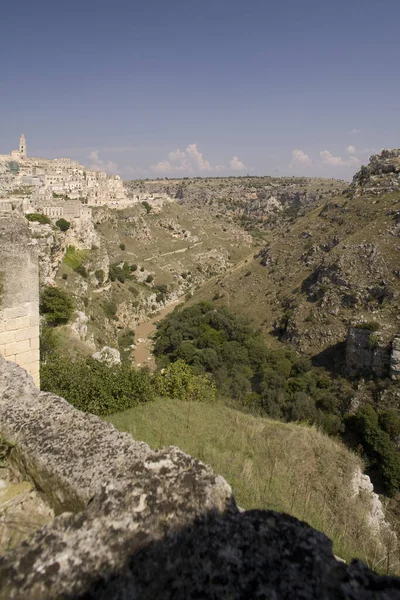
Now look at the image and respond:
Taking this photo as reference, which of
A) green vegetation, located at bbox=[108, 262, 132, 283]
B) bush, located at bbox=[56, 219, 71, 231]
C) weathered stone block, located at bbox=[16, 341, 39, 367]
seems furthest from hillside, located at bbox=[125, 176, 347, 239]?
weathered stone block, located at bbox=[16, 341, 39, 367]

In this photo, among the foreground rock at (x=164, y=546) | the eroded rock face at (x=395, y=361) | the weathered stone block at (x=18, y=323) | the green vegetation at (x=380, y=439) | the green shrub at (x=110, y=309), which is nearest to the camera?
the foreground rock at (x=164, y=546)

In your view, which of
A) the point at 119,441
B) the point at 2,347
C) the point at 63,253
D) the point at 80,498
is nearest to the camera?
the point at 80,498

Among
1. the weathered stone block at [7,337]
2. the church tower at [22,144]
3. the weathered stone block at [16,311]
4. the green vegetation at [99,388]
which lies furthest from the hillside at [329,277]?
the church tower at [22,144]

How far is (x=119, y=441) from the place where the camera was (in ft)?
10.7

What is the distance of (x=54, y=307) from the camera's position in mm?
22500

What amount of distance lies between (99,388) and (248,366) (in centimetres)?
2106

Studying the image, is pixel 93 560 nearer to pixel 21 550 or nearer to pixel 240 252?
pixel 21 550

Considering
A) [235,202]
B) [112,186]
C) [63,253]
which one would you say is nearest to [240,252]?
[112,186]

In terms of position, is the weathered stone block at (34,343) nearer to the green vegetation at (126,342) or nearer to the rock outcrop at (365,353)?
the rock outcrop at (365,353)

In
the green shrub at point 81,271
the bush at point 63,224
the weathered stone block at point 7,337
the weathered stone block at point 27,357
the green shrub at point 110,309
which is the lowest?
the green shrub at point 110,309

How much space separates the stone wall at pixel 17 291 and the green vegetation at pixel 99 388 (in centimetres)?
328

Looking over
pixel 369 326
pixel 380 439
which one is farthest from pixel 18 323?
pixel 369 326

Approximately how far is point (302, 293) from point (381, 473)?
24769 mm

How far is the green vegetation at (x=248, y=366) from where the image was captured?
21.1 m
